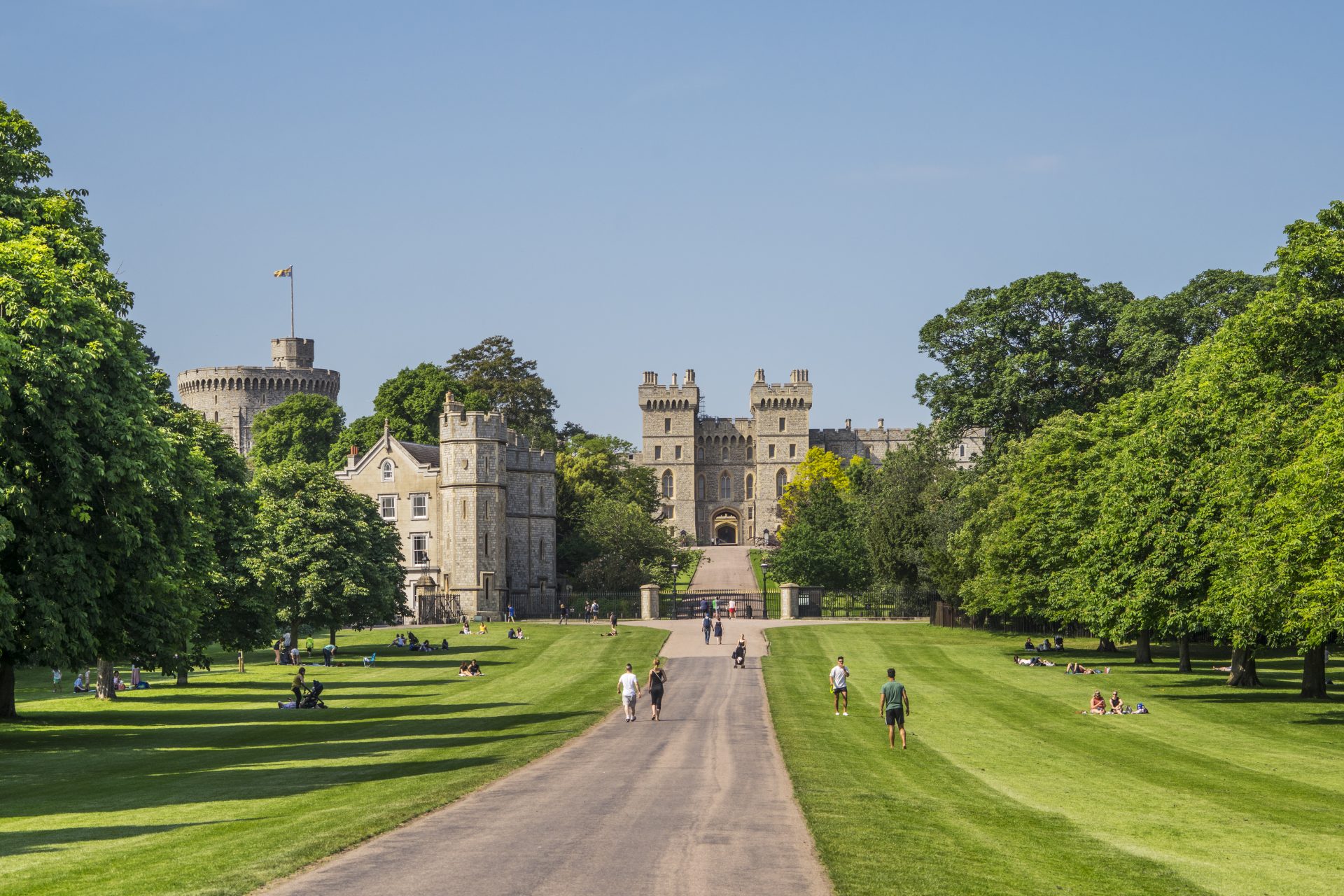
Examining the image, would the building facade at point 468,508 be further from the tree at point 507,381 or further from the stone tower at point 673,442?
the stone tower at point 673,442

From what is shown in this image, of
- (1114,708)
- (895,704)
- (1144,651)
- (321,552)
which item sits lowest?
(1114,708)

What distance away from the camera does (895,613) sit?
85.8 meters

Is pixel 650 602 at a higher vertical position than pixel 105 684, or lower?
higher

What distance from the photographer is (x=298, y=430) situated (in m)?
126

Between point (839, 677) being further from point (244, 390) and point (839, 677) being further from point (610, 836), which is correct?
point (244, 390)

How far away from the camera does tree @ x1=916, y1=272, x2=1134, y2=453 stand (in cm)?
7406

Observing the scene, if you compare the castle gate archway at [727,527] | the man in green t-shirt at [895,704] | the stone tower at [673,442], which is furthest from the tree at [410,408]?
the man in green t-shirt at [895,704]

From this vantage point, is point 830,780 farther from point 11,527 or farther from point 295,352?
point 295,352

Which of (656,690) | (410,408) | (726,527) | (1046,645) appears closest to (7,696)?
(656,690)

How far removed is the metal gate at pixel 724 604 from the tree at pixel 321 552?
26425 mm

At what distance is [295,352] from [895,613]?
86.9 metres

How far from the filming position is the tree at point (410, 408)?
111 meters

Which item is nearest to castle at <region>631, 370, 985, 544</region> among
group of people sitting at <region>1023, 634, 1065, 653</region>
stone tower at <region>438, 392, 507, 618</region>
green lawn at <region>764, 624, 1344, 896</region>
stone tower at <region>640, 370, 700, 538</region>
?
stone tower at <region>640, 370, 700, 538</region>

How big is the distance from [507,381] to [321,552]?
64157 mm
